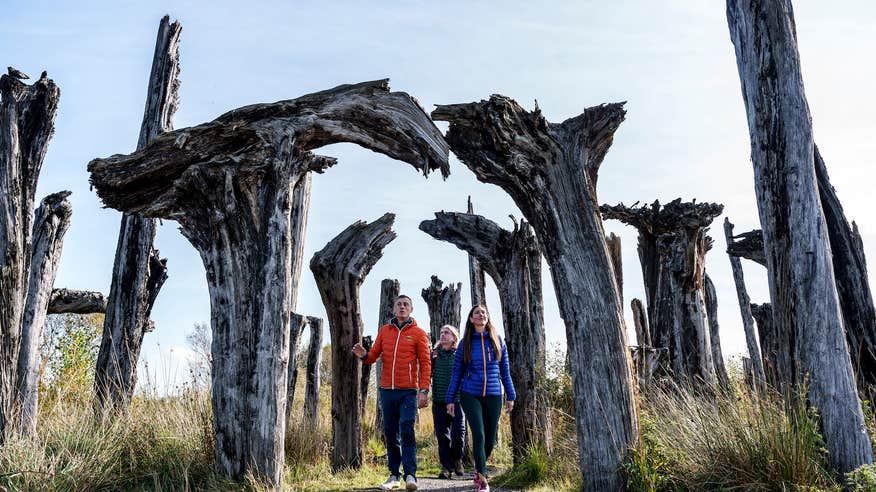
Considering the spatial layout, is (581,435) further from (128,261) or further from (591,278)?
(128,261)

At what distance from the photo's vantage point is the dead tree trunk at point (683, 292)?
1158 centimetres

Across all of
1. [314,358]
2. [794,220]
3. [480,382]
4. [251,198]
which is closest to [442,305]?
[314,358]

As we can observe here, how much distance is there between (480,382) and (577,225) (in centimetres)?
208

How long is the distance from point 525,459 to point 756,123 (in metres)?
5.13

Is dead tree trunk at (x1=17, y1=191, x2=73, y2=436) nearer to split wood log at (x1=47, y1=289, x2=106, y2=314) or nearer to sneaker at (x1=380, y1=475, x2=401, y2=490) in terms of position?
split wood log at (x1=47, y1=289, x2=106, y2=314)

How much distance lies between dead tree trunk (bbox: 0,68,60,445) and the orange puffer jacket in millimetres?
3844

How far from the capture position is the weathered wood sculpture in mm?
6059

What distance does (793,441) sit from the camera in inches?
205

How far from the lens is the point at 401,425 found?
751 cm

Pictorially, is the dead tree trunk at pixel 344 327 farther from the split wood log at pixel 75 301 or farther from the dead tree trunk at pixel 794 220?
the dead tree trunk at pixel 794 220

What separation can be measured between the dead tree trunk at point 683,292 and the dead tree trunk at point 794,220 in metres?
5.57

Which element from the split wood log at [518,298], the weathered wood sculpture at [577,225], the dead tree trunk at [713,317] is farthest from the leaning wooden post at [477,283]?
the weathered wood sculpture at [577,225]

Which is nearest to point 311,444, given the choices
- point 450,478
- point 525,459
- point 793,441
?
point 450,478

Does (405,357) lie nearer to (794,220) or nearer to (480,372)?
(480,372)
